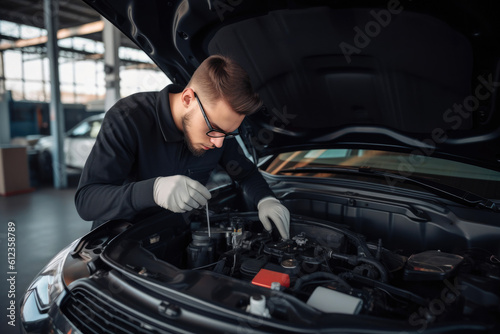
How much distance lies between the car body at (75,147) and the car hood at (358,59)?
4.73 m

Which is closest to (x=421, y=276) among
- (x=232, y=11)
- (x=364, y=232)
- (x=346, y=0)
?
(x=364, y=232)

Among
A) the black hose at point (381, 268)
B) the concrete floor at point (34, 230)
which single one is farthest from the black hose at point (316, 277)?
the concrete floor at point (34, 230)

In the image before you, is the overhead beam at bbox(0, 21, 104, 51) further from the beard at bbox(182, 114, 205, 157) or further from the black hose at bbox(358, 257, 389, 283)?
the black hose at bbox(358, 257, 389, 283)

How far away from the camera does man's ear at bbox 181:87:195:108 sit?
1366 mm

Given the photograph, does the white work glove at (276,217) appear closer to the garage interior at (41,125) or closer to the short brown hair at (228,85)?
the short brown hair at (228,85)

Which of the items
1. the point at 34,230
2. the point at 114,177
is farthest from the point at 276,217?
the point at 34,230

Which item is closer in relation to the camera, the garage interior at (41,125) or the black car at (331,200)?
the black car at (331,200)

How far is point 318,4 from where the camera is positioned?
111 centimetres

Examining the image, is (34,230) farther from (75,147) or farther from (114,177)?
(114,177)

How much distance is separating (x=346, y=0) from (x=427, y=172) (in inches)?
38.1

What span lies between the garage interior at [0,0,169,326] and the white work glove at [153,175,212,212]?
1.46 metres

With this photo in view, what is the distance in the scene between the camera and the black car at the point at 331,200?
0.87 m

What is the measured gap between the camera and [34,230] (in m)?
3.52

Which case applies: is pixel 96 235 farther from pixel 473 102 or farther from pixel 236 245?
pixel 473 102
